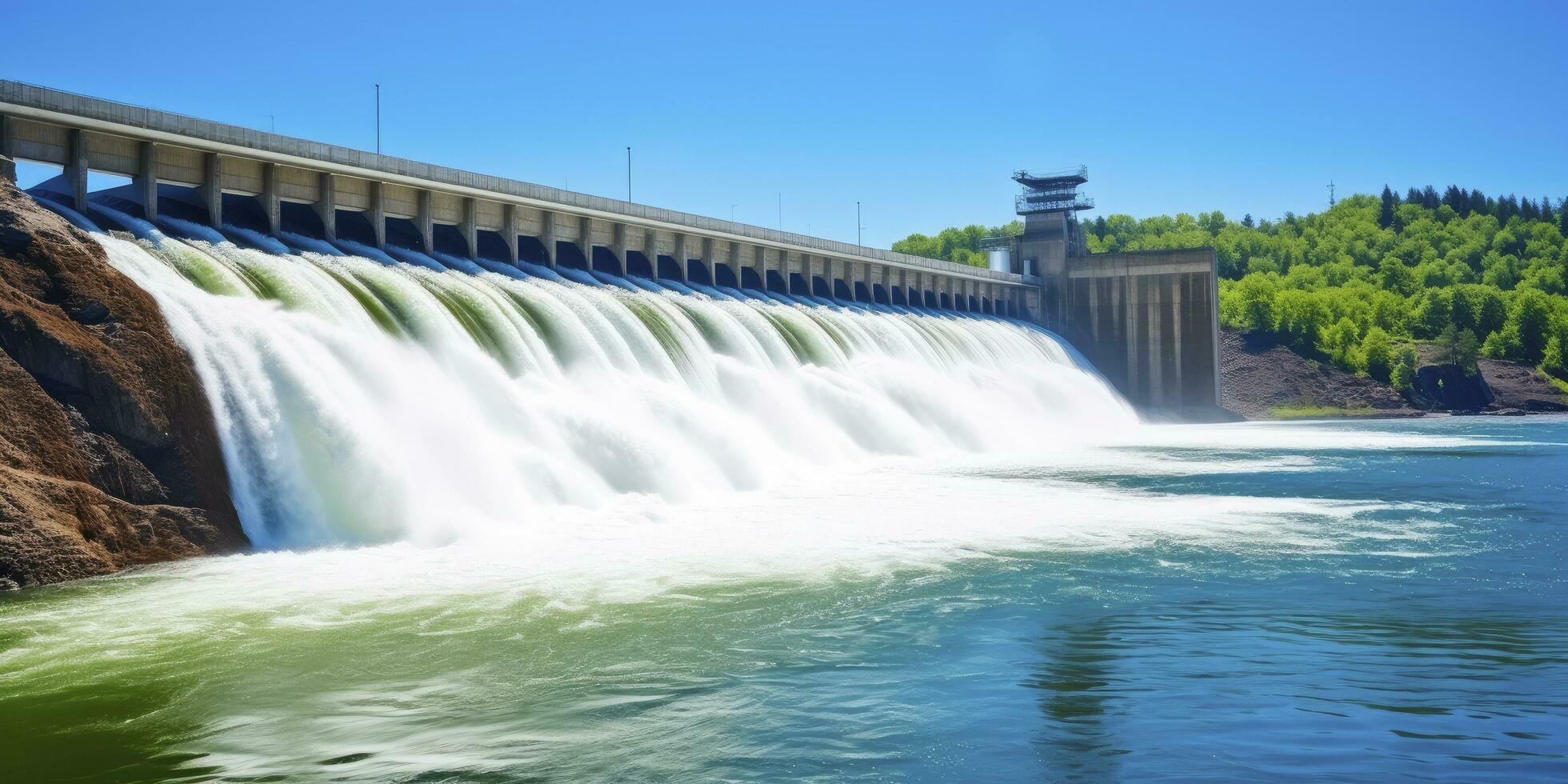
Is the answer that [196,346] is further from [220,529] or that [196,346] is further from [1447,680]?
[1447,680]

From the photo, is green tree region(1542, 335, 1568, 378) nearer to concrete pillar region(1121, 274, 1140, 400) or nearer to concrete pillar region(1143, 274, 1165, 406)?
concrete pillar region(1143, 274, 1165, 406)

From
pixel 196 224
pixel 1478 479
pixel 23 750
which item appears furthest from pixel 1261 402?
pixel 23 750

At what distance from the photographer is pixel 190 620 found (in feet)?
40.1

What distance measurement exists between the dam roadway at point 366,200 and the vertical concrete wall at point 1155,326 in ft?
75.9

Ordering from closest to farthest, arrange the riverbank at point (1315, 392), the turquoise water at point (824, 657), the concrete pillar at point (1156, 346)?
the turquoise water at point (824, 657) → the concrete pillar at point (1156, 346) → the riverbank at point (1315, 392)

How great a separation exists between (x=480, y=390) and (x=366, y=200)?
11.8 meters

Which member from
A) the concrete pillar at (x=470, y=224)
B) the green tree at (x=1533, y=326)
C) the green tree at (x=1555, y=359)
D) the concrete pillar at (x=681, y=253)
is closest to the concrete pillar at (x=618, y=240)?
the concrete pillar at (x=681, y=253)

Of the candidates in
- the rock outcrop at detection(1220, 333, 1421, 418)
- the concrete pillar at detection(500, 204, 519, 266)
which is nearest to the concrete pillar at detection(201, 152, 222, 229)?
the concrete pillar at detection(500, 204, 519, 266)

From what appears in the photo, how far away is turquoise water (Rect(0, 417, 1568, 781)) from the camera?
793 centimetres

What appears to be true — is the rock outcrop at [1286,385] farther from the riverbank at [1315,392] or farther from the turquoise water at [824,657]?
the turquoise water at [824,657]

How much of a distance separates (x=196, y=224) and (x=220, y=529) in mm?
11590

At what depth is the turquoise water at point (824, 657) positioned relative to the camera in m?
7.93

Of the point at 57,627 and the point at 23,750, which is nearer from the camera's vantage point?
the point at 23,750

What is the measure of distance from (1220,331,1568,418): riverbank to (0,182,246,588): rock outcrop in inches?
2654
